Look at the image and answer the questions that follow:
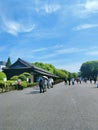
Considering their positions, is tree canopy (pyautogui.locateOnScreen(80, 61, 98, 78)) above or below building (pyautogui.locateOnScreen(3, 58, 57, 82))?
above

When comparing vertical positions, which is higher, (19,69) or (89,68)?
(89,68)

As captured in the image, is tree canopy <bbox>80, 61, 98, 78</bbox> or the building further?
tree canopy <bbox>80, 61, 98, 78</bbox>

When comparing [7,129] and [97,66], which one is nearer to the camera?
[7,129]

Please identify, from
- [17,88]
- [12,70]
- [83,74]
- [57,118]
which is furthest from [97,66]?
[57,118]

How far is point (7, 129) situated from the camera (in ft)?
30.9

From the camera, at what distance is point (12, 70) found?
80.6 m

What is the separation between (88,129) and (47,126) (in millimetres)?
1344

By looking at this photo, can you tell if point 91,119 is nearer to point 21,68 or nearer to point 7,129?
point 7,129

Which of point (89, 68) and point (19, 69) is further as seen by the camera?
point (89, 68)

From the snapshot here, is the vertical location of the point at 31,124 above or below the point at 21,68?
below

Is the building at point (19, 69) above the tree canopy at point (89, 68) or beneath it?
beneath

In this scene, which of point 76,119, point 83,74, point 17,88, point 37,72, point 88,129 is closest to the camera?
point 88,129

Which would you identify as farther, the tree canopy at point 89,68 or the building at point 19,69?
the tree canopy at point 89,68

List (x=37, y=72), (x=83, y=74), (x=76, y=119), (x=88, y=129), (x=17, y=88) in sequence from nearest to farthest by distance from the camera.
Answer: (x=88, y=129), (x=76, y=119), (x=17, y=88), (x=37, y=72), (x=83, y=74)
